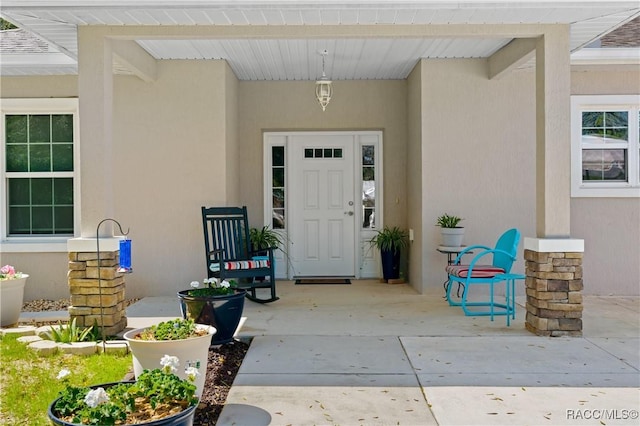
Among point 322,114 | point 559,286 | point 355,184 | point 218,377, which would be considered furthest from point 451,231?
point 218,377

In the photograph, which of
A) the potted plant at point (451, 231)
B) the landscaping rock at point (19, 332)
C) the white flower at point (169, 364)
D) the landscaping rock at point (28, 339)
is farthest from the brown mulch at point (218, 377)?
the potted plant at point (451, 231)

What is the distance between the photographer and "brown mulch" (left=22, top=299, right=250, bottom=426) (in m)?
3.20

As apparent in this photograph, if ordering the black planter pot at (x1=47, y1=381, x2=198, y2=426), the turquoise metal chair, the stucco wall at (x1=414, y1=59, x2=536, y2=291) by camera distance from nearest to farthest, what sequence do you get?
the black planter pot at (x1=47, y1=381, x2=198, y2=426)
the turquoise metal chair
the stucco wall at (x1=414, y1=59, x2=536, y2=291)

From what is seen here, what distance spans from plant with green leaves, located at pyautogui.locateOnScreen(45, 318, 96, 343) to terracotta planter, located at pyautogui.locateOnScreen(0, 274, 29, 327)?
948 mm

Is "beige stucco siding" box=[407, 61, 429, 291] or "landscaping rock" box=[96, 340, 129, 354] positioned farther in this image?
"beige stucco siding" box=[407, 61, 429, 291]

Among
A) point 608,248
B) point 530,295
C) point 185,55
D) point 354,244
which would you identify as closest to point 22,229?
point 185,55

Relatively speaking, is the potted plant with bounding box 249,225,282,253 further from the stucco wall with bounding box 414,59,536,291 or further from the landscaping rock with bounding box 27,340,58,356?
the landscaping rock with bounding box 27,340,58,356

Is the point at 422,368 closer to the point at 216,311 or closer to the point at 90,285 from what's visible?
the point at 216,311

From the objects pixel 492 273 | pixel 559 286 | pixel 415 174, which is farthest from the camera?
pixel 415 174

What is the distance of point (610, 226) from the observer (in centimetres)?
695

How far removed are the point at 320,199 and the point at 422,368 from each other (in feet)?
14.2

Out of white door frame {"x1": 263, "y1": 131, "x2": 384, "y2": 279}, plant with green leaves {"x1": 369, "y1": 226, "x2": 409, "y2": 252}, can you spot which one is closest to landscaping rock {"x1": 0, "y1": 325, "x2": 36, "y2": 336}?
white door frame {"x1": 263, "y1": 131, "x2": 384, "y2": 279}

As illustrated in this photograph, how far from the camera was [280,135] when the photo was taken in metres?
8.05

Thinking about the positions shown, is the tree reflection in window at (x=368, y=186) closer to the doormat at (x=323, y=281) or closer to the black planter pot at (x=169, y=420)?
the doormat at (x=323, y=281)
